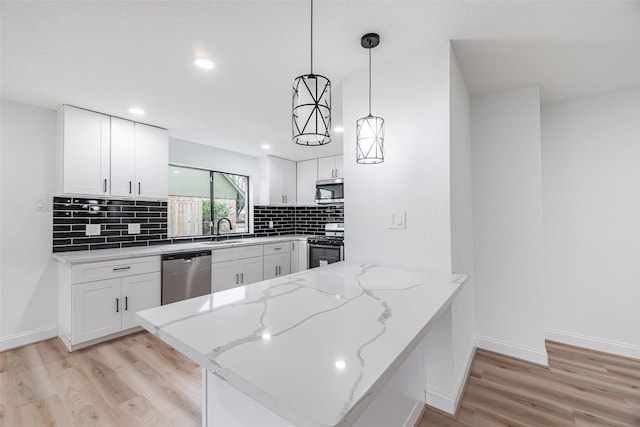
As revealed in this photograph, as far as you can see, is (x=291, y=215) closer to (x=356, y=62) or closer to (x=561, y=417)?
(x=356, y=62)

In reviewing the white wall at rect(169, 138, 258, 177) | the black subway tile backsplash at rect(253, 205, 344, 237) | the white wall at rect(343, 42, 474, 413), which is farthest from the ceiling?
the black subway tile backsplash at rect(253, 205, 344, 237)

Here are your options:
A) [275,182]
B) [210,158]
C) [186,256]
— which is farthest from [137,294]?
[275,182]

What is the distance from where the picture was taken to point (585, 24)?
1597mm

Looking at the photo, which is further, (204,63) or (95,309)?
(95,309)

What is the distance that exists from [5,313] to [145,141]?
6.66 ft

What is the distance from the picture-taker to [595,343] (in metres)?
2.53

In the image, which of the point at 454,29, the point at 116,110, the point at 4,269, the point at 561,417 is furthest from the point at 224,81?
the point at 561,417

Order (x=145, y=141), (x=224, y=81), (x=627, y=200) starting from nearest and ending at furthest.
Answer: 1. (x=224, y=81)
2. (x=627, y=200)
3. (x=145, y=141)

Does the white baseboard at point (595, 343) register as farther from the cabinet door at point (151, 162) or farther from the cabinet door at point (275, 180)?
the cabinet door at point (151, 162)

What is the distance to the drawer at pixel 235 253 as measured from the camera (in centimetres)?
350

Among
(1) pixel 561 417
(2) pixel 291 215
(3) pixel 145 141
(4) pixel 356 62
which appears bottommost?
(1) pixel 561 417

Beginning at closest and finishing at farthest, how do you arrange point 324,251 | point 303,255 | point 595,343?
point 595,343, point 324,251, point 303,255

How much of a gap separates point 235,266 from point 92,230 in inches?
62.2

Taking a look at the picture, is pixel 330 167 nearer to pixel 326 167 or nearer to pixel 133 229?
pixel 326 167
